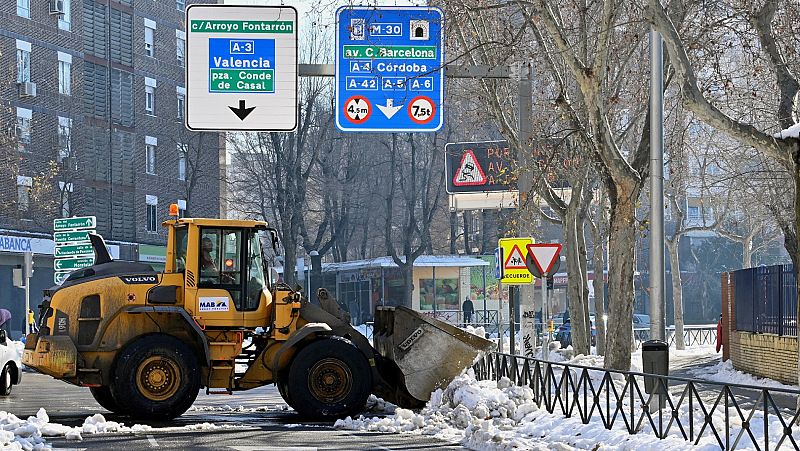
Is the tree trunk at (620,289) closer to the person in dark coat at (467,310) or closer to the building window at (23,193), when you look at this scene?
the building window at (23,193)

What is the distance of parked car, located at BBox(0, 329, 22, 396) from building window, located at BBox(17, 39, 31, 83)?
25862 mm

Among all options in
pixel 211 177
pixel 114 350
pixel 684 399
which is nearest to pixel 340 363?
pixel 114 350

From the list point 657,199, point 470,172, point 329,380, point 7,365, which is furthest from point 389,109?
point 470,172

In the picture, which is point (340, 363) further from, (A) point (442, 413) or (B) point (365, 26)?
(B) point (365, 26)

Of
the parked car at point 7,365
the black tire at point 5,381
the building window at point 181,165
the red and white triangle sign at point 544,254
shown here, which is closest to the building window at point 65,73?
the building window at point 181,165

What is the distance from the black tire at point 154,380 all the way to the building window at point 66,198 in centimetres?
3241

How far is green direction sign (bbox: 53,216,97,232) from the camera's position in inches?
1316

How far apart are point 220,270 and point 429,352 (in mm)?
3241

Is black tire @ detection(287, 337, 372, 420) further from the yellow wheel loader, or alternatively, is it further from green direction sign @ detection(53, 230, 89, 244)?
green direction sign @ detection(53, 230, 89, 244)

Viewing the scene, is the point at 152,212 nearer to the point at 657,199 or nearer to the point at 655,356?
the point at 657,199

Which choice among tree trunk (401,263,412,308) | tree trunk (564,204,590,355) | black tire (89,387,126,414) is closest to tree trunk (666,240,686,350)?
tree trunk (401,263,412,308)

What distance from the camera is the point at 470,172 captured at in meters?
48.0

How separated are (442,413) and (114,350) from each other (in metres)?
4.62

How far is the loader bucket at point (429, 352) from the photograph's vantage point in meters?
19.3
